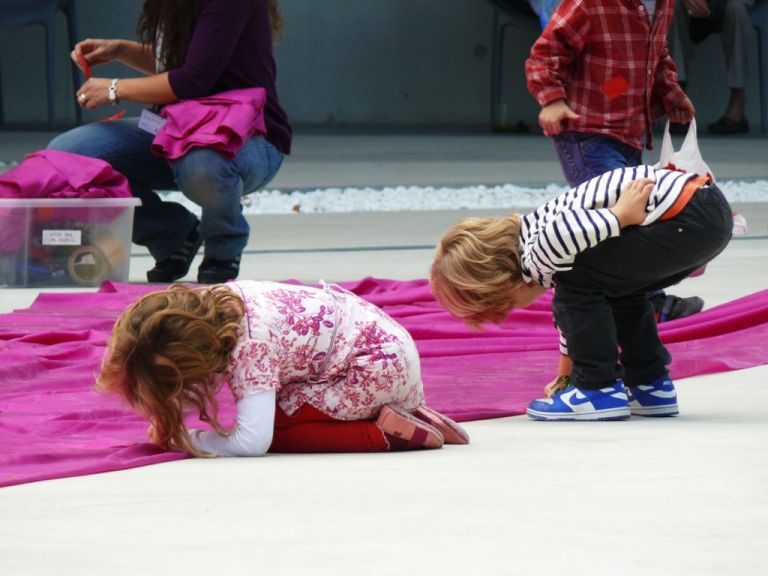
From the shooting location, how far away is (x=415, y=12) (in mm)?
10641

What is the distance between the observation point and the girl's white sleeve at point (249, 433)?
2.29 m

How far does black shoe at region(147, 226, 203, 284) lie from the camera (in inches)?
184

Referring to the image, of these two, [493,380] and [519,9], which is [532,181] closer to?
[519,9]

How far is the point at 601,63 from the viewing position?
3551 mm

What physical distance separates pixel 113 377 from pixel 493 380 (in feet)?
3.27

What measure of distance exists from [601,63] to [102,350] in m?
1.22

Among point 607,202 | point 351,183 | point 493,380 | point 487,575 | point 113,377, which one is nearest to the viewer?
point 487,575

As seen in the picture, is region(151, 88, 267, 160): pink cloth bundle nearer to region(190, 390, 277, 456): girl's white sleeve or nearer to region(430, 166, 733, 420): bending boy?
region(430, 166, 733, 420): bending boy

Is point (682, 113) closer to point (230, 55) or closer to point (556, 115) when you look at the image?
point (556, 115)

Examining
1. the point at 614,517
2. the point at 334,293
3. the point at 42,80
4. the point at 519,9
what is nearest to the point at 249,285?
the point at 334,293

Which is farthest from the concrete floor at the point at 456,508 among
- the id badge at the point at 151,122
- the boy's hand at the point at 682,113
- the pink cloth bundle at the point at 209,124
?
the id badge at the point at 151,122

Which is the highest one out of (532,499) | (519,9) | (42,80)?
(532,499)

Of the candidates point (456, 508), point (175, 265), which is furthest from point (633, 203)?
point (175, 265)

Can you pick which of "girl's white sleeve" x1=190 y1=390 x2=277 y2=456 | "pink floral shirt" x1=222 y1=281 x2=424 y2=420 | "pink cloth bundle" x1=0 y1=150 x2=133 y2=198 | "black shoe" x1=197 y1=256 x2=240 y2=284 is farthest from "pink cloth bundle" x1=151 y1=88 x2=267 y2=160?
"girl's white sleeve" x1=190 y1=390 x2=277 y2=456
